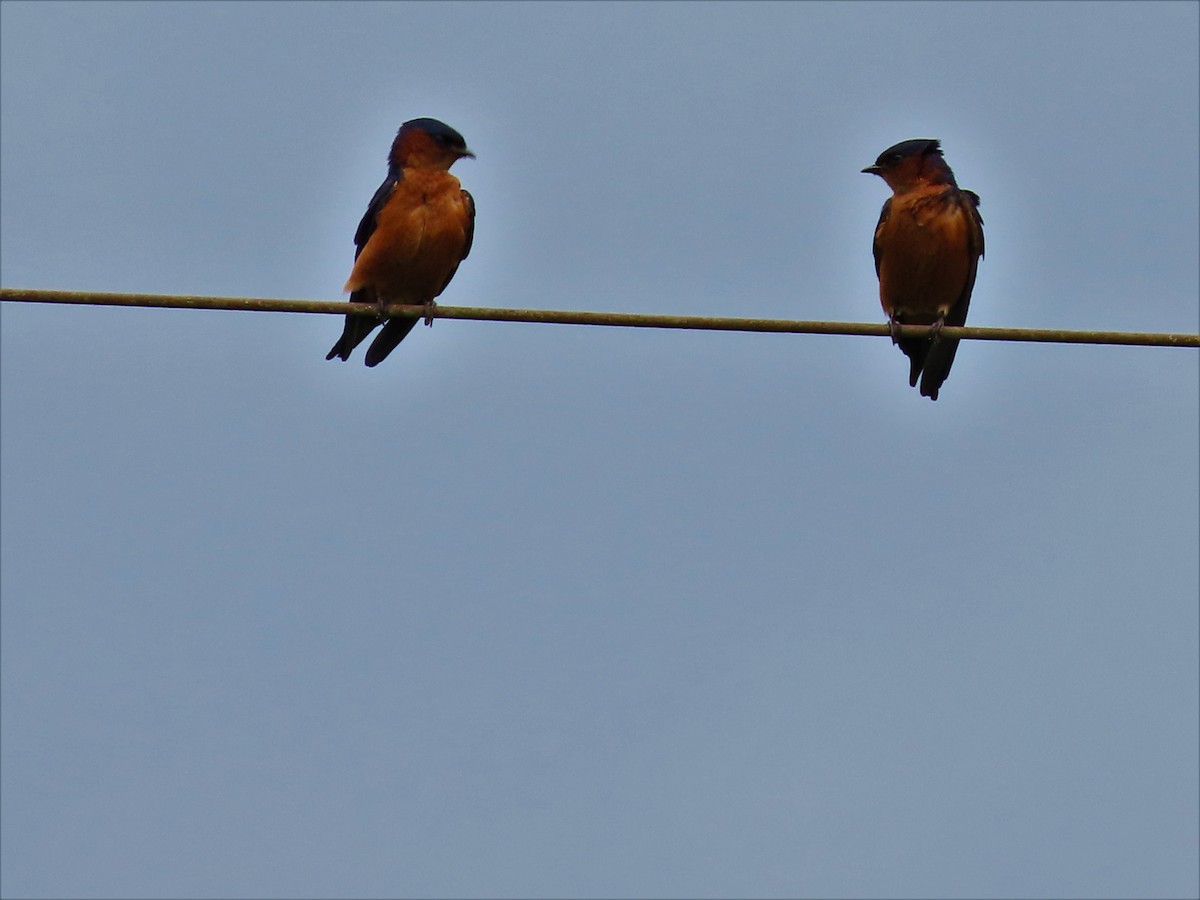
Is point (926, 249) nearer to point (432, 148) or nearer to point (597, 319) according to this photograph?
point (432, 148)

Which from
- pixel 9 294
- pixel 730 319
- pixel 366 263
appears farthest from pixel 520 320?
pixel 366 263

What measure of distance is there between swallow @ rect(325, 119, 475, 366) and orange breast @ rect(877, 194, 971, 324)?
2568mm

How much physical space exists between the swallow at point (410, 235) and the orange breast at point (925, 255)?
257 cm

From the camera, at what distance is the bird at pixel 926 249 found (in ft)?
38.8

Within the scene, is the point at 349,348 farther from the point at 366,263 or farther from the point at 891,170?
the point at 891,170

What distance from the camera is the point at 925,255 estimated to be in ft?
38.6

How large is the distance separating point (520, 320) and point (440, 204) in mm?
4515

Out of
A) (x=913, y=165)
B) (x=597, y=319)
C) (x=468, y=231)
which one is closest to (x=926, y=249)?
(x=913, y=165)

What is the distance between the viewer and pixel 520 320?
762cm

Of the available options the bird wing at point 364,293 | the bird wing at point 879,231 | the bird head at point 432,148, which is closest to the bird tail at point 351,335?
the bird wing at point 364,293

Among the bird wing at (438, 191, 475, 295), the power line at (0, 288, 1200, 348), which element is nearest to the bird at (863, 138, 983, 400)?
the bird wing at (438, 191, 475, 295)

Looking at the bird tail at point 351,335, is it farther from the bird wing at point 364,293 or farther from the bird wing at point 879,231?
→ the bird wing at point 879,231

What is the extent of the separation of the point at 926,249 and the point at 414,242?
9.91 ft

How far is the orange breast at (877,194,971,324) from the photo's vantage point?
1179cm
